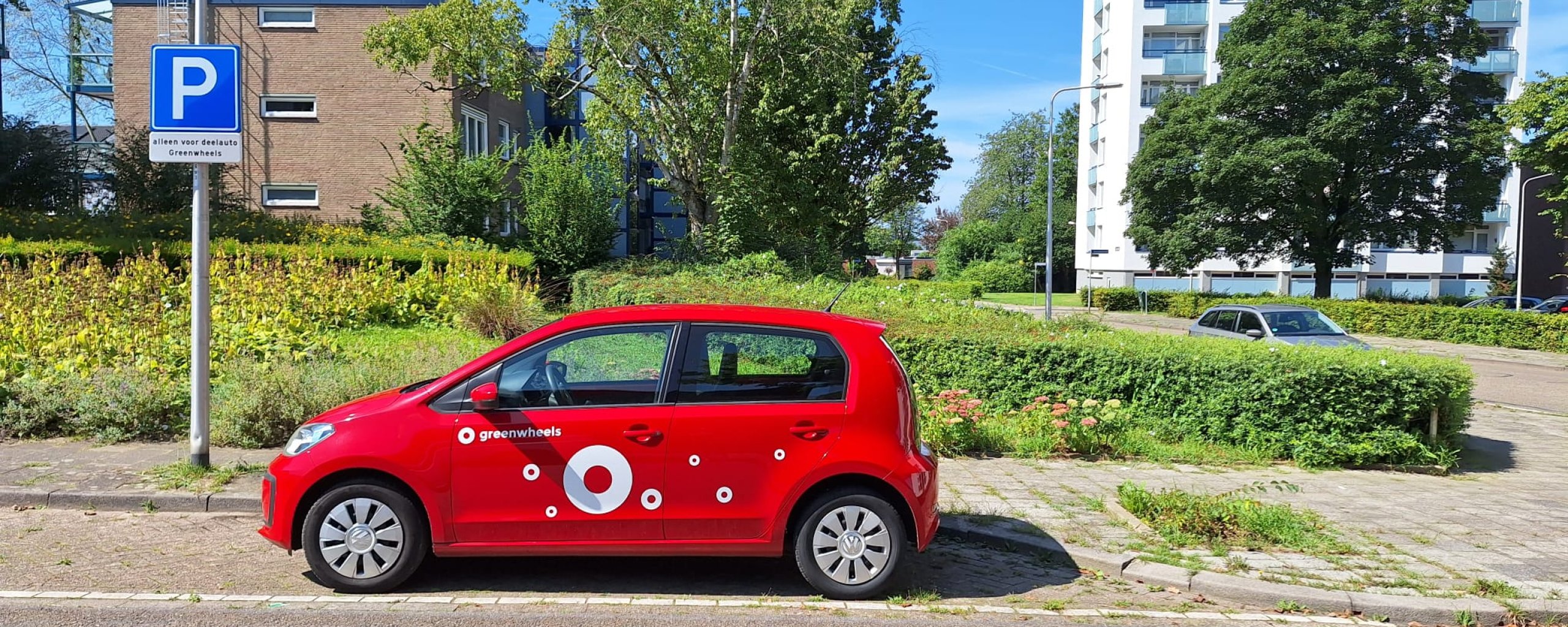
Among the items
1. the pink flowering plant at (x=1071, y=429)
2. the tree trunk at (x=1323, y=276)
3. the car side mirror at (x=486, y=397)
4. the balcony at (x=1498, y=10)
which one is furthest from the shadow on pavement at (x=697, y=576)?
the balcony at (x=1498, y=10)

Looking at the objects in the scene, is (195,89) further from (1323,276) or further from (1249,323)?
(1323,276)

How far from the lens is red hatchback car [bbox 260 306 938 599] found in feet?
15.7

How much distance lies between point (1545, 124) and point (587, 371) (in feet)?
87.1

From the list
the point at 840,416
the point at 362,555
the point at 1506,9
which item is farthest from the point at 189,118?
the point at 1506,9

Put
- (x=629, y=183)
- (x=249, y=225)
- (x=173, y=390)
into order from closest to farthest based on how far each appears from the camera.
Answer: (x=173, y=390) < (x=249, y=225) < (x=629, y=183)

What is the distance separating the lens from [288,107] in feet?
82.0

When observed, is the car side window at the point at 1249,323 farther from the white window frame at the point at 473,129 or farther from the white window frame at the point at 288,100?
the white window frame at the point at 288,100

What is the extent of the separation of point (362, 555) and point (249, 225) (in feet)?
50.0

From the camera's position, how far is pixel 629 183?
24.3m

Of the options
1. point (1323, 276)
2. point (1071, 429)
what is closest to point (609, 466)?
point (1071, 429)

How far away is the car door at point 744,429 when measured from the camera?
4.82m

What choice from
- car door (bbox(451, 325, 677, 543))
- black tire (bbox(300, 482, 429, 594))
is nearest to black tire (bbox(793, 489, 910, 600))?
car door (bbox(451, 325, 677, 543))

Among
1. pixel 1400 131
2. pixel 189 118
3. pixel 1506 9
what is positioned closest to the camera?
pixel 189 118

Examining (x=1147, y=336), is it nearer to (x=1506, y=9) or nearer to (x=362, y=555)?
(x=362, y=555)
